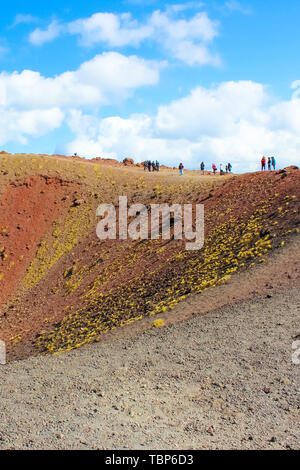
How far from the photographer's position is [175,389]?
37.7 feet

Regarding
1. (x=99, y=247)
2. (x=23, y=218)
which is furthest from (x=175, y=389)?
(x=23, y=218)

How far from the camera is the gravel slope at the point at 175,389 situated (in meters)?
9.38

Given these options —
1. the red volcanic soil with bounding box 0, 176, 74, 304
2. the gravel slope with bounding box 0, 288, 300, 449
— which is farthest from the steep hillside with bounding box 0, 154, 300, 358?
the gravel slope with bounding box 0, 288, 300, 449

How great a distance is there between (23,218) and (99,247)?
34.2 ft

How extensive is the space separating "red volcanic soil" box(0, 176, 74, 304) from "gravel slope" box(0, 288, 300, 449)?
20.0 m

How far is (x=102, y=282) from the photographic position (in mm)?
26578

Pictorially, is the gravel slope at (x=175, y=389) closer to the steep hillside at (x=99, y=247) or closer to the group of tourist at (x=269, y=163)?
the steep hillside at (x=99, y=247)

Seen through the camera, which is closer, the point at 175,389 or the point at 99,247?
the point at 175,389

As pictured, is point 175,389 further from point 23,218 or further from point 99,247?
point 23,218

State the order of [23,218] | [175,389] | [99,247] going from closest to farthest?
[175,389], [99,247], [23,218]

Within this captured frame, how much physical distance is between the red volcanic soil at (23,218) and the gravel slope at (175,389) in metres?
20.0

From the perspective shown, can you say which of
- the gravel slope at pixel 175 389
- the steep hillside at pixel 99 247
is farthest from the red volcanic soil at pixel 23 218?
the gravel slope at pixel 175 389

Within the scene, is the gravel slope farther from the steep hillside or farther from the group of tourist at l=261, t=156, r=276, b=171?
the group of tourist at l=261, t=156, r=276, b=171
